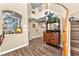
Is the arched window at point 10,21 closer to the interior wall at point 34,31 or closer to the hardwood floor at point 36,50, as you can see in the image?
the interior wall at point 34,31

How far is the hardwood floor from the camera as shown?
69.2 inches

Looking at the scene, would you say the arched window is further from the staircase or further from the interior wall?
the staircase

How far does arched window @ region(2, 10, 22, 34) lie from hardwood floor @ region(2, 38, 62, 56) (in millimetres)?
248

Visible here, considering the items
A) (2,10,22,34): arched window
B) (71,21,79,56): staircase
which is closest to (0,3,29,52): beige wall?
(2,10,22,34): arched window

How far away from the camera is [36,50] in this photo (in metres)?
1.77

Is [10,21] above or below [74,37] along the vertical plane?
→ above

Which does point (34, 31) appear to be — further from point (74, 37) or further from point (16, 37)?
point (74, 37)

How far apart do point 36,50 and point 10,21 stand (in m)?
0.47

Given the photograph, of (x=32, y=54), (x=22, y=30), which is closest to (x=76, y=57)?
(x=32, y=54)

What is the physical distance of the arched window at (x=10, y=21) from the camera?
1756 mm

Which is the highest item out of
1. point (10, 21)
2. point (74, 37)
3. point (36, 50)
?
point (10, 21)

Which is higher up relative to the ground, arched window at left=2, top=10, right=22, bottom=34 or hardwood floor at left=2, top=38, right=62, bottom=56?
arched window at left=2, top=10, right=22, bottom=34

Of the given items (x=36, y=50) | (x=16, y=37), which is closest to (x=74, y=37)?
(x=36, y=50)

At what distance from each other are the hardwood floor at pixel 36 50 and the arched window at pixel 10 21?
248mm
